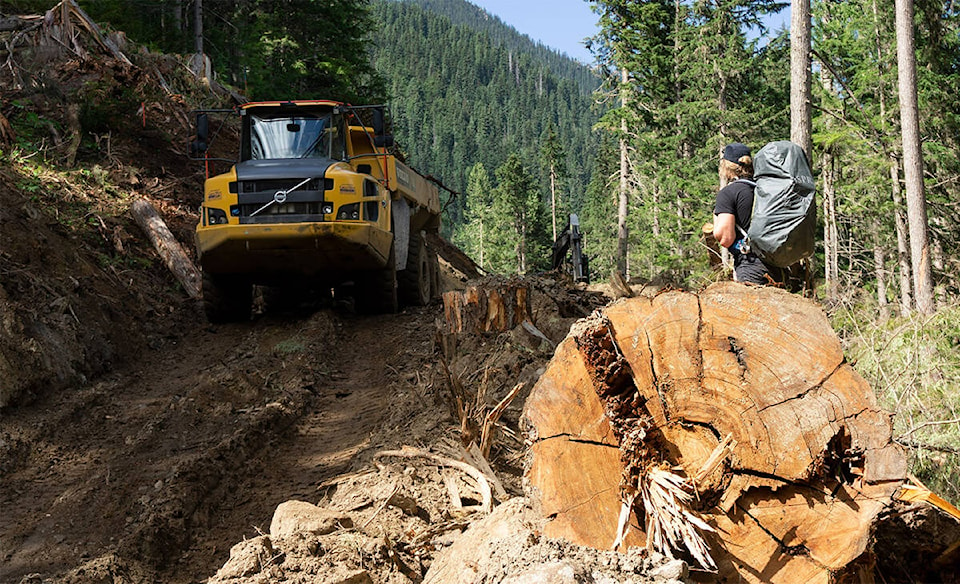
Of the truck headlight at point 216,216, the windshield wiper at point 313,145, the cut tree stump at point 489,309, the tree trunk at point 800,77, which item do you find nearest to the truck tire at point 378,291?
the windshield wiper at point 313,145

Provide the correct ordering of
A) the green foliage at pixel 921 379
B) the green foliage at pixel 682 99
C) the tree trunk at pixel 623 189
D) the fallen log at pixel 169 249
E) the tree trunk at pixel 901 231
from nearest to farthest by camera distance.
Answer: the green foliage at pixel 921 379 < the fallen log at pixel 169 249 < the tree trunk at pixel 901 231 < the green foliage at pixel 682 99 < the tree trunk at pixel 623 189

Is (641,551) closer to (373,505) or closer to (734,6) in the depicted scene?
(373,505)

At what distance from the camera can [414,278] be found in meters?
12.2

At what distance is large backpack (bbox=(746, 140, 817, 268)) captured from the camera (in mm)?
Answer: 4582

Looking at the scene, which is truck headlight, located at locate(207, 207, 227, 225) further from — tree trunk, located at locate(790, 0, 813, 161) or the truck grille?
tree trunk, located at locate(790, 0, 813, 161)

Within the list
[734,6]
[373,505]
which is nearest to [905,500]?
[373,505]

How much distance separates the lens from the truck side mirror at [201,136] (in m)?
9.82

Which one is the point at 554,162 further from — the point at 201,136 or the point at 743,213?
the point at 743,213

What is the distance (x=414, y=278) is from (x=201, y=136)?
3.77 meters

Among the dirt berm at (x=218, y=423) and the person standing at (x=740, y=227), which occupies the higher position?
the person standing at (x=740, y=227)

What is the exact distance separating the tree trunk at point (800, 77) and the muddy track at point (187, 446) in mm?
5077

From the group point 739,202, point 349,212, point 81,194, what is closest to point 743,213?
point 739,202

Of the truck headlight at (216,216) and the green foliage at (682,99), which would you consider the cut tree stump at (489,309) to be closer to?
the truck headlight at (216,216)

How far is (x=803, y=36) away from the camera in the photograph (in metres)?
9.91
